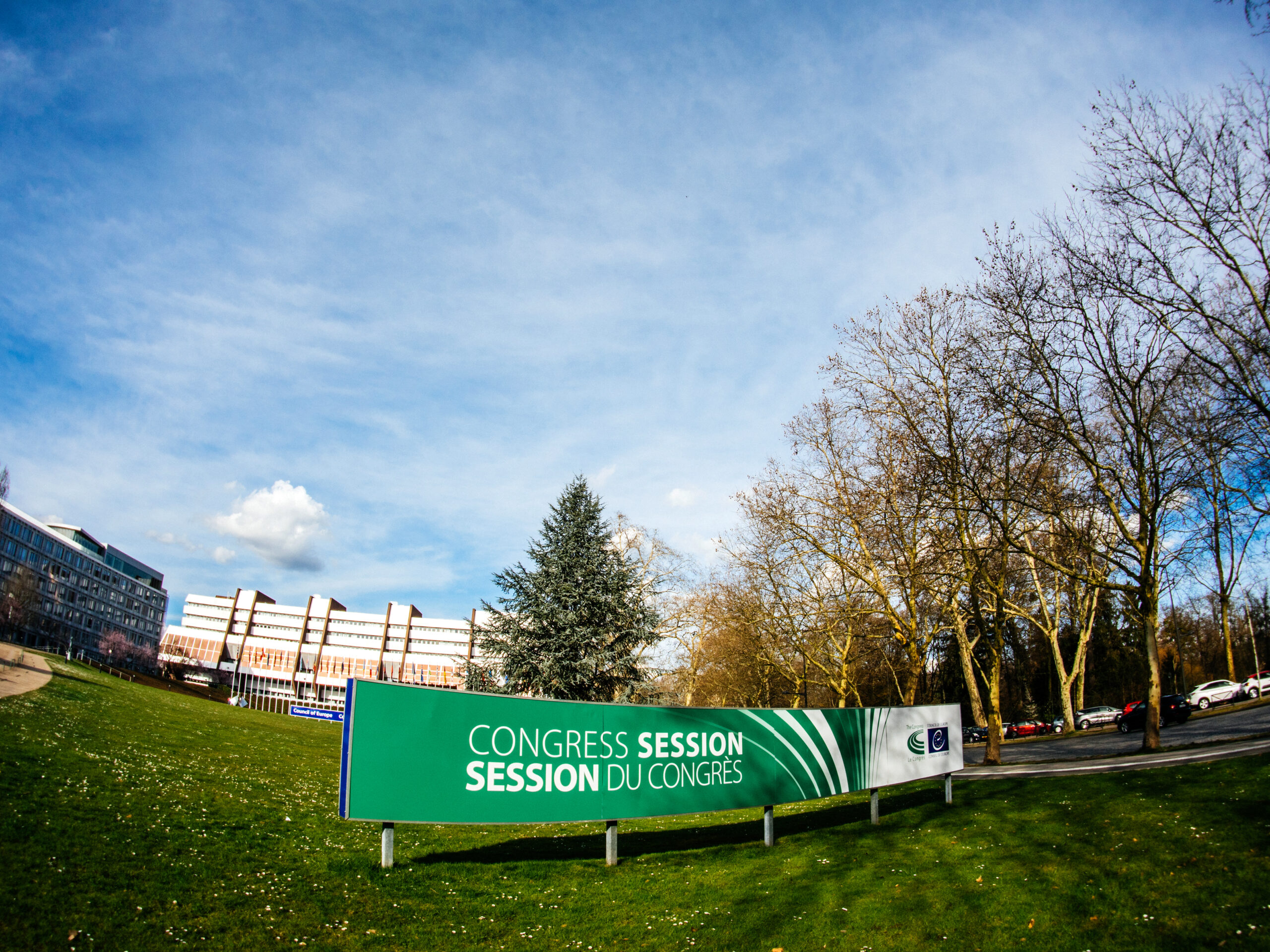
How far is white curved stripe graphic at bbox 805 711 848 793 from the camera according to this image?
12.7 m

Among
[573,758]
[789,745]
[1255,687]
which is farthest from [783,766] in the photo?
[1255,687]

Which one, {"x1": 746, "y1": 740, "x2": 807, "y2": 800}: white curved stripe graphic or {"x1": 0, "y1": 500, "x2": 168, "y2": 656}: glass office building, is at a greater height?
{"x1": 0, "y1": 500, "x2": 168, "y2": 656}: glass office building

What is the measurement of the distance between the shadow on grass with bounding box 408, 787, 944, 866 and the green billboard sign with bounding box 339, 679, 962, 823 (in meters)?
1.25

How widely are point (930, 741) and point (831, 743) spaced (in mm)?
3612

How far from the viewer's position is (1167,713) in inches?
1339

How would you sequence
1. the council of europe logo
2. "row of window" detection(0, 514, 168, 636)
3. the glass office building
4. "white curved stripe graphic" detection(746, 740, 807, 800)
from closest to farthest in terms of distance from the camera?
1. "white curved stripe graphic" detection(746, 740, 807, 800)
2. the council of europe logo
3. the glass office building
4. "row of window" detection(0, 514, 168, 636)

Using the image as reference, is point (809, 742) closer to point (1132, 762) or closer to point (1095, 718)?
point (1132, 762)

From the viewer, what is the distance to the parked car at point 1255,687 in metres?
39.3

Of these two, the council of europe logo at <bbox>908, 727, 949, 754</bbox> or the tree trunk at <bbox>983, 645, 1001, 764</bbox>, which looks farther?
the tree trunk at <bbox>983, 645, 1001, 764</bbox>

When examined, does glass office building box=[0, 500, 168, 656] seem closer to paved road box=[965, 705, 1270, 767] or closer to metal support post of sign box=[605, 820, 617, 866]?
metal support post of sign box=[605, 820, 617, 866]

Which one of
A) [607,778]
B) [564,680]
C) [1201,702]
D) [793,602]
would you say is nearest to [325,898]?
[607,778]

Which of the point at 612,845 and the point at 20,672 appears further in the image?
the point at 20,672

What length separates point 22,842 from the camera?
23.1ft

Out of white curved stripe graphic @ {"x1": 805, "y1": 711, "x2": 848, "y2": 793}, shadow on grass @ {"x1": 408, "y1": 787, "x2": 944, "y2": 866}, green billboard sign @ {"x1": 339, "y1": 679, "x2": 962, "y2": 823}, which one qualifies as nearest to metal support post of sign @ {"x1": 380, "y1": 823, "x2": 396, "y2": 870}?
green billboard sign @ {"x1": 339, "y1": 679, "x2": 962, "y2": 823}
